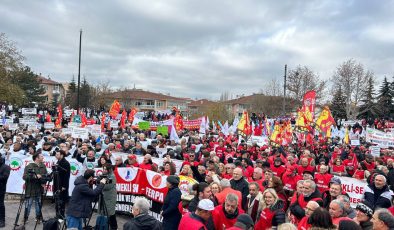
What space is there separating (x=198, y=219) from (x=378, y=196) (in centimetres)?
394

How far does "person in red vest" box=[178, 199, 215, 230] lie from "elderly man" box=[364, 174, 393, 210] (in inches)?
137

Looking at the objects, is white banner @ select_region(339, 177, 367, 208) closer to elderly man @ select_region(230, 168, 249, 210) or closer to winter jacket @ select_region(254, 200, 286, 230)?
elderly man @ select_region(230, 168, 249, 210)

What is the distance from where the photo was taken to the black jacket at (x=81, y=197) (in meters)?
7.19

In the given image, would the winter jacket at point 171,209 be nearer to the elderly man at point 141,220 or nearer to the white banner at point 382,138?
the elderly man at point 141,220

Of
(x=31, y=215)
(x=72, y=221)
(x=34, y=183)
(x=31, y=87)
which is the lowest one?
(x=31, y=215)

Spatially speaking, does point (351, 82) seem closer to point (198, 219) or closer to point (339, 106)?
point (339, 106)

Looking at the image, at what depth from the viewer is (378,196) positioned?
6.91 metres

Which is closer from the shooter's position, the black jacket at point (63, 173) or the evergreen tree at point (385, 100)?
the black jacket at point (63, 173)

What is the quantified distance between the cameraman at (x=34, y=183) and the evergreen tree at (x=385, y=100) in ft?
172

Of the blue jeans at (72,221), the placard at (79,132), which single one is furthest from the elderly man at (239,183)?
the placard at (79,132)

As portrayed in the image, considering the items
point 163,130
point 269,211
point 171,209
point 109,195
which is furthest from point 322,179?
point 163,130

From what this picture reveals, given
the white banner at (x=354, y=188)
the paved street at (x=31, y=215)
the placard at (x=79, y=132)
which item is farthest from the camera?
the placard at (x=79, y=132)

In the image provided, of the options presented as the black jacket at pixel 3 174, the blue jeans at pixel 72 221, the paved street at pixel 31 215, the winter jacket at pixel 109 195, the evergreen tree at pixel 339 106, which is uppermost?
the evergreen tree at pixel 339 106

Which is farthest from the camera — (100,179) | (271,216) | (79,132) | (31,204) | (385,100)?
(385,100)
